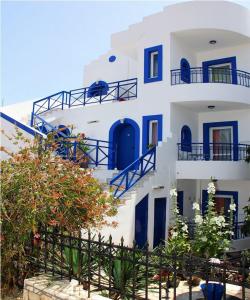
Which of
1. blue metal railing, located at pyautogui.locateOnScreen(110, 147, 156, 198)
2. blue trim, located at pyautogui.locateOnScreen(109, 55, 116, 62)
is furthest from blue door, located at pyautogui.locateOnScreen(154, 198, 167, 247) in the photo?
blue trim, located at pyautogui.locateOnScreen(109, 55, 116, 62)

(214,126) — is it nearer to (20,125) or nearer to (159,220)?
(159,220)

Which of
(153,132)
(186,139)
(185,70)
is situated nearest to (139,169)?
(153,132)

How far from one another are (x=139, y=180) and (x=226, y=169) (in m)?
3.89

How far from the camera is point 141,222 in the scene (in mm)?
12562

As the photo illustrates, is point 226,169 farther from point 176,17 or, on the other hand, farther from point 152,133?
point 176,17

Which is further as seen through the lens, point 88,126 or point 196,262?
point 88,126

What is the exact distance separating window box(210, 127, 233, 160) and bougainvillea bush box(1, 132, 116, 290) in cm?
1005

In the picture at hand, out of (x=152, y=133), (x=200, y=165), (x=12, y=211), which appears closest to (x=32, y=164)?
(x=12, y=211)

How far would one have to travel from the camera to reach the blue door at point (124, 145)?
16962 mm

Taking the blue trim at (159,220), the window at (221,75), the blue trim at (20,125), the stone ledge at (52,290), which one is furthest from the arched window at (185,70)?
the stone ledge at (52,290)

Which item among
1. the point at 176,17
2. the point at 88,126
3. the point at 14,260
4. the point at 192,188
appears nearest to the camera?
the point at 14,260

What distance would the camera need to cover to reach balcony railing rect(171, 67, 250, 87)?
1579 centimetres

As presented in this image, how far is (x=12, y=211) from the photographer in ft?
20.8

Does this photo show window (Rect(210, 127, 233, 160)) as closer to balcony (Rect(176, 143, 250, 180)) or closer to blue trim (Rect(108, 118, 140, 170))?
balcony (Rect(176, 143, 250, 180))
